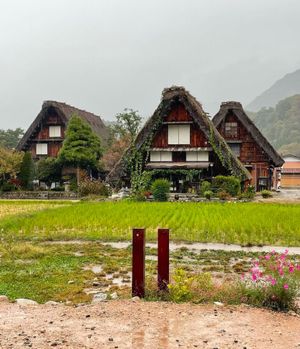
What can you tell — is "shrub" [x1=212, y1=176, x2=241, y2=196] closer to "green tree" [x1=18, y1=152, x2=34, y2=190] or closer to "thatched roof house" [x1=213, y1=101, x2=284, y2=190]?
"thatched roof house" [x1=213, y1=101, x2=284, y2=190]

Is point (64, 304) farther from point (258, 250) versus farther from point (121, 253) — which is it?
point (258, 250)

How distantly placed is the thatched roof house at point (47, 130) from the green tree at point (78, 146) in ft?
17.9

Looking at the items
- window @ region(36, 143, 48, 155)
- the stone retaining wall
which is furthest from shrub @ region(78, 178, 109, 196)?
window @ region(36, 143, 48, 155)

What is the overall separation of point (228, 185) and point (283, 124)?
9944cm

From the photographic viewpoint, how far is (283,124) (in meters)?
123

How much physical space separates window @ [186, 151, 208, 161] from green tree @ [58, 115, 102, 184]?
11332 millimetres

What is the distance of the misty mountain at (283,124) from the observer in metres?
114

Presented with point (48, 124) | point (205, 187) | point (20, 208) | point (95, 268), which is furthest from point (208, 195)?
point (48, 124)

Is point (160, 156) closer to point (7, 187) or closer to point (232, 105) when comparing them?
point (232, 105)

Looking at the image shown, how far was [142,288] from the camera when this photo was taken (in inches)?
265

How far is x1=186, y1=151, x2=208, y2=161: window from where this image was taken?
32.8 m

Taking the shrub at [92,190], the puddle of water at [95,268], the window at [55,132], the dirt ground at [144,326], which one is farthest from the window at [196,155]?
the dirt ground at [144,326]

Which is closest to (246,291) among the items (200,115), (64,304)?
(64,304)

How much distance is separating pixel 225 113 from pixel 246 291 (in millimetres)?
33436
